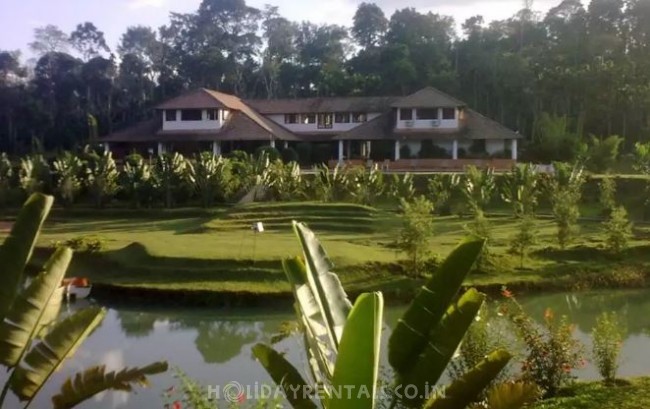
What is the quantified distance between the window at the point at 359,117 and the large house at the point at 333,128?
2.4 inches

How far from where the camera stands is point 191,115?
1740 inches

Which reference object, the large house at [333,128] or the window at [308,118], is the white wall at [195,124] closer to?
the large house at [333,128]

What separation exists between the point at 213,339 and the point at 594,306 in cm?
776

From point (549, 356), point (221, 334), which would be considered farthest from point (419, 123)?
point (549, 356)

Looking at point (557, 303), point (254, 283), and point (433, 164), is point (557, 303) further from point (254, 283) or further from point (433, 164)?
point (433, 164)

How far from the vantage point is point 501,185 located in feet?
98.0

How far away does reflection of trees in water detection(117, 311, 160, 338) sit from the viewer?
13.3m

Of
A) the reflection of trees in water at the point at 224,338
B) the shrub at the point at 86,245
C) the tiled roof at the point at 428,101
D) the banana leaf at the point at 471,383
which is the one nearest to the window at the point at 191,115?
the tiled roof at the point at 428,101

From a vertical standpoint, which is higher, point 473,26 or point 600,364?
point 473,26

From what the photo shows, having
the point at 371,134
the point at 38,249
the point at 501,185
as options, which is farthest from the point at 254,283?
the point at 371,134

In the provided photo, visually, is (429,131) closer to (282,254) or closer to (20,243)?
(282,254)

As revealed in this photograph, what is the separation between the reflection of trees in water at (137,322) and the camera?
13.3 meters

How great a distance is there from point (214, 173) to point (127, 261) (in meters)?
11.8

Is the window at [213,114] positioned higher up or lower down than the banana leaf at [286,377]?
higher up
